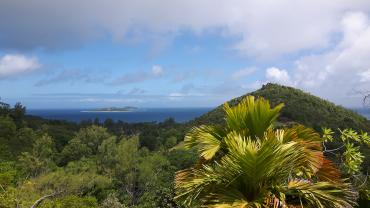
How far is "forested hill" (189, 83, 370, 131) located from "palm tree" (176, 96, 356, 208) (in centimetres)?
6827

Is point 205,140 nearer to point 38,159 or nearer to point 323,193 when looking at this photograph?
point 323,193

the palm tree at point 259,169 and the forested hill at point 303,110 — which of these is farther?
the forested hill at point 303,110

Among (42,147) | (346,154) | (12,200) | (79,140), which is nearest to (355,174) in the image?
(346,154)

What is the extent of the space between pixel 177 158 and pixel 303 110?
3579 cm

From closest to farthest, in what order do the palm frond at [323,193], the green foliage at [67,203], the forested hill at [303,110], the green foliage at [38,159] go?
the palm frond at [323,193], the green foliage at [67,203], the green foliage at [38,159], the forested hill at [303,110]

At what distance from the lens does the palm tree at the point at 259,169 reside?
18.3 ft

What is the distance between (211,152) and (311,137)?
1.37 metres

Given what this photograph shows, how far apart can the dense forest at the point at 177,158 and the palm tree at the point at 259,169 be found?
0.01 metres

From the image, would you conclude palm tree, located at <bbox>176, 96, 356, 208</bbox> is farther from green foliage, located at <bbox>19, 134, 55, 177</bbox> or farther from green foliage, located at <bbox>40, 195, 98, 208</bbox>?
green foliage, located at <bbox>19, 134, 55, 177</bbox>

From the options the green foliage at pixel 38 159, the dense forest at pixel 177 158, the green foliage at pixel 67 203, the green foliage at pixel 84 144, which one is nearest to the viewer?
the dense forest at pixel 177 158

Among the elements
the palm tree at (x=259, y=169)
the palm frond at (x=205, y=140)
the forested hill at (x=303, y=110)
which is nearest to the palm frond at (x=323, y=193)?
the palm tree at (x=259, y=169)

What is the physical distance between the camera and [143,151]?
74375 mm

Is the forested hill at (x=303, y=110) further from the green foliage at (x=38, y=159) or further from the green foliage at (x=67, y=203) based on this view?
the green foliage at (x=67, y=203)

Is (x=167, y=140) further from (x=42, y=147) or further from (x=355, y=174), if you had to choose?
(x=355, y=174)
